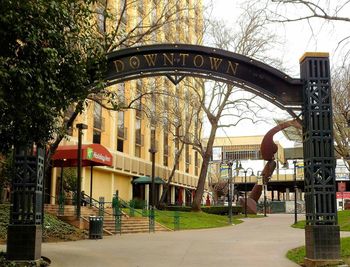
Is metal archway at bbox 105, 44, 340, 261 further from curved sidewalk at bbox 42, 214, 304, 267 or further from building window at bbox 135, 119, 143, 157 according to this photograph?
building window at bbox 135, 119, 143, 157

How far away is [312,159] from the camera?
39.8ft

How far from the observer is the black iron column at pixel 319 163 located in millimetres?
11695

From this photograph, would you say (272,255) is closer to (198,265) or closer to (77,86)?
(198,265)

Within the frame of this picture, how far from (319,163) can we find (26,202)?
7155 millimetres

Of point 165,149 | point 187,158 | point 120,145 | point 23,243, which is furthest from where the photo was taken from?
point 187,158

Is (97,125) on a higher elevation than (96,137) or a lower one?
higher

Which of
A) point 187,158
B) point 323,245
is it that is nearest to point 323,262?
point 323,245

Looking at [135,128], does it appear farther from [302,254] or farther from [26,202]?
[26,202]

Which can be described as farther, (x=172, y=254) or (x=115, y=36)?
(x=172, y=254)

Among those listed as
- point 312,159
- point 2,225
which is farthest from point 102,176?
point 312,159

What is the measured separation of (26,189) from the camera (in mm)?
11828

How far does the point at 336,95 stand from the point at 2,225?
19.4 metres

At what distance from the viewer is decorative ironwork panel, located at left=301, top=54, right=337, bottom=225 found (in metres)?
12.0

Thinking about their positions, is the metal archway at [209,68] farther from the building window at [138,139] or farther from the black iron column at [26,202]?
the building window at [138,139]
